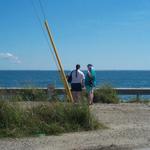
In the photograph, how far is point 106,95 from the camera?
2075 centimetres

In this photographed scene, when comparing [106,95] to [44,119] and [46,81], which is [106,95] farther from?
[46,81]

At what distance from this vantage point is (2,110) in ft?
41.5

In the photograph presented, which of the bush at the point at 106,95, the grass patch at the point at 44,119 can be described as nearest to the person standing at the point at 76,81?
the bush at the point at 106,95

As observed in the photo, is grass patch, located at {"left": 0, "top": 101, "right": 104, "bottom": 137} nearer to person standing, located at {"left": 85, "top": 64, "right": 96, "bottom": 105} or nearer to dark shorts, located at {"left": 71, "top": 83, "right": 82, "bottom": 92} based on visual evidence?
dark shorts, located at {"left": 71, "top": 83, "right": 82, "bottom": 92}

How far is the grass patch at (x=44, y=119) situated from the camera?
12.6m

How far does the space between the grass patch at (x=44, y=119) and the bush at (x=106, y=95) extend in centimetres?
701

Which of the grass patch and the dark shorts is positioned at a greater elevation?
the dark shorts

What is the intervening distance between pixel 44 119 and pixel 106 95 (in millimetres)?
7951

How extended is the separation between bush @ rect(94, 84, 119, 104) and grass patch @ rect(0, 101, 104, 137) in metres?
7.01

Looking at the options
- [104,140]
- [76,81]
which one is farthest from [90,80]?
[104,140]

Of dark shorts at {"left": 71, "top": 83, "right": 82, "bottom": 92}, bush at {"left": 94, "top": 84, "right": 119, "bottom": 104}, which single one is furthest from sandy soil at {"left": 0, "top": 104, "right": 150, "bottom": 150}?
bush at {"left": 94, "top": 84, "right": 119, "bottom": 104}

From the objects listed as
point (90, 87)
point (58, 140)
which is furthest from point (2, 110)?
point (90, 87)

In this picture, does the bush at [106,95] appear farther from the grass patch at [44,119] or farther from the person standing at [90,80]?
the grass patch at [44,119]

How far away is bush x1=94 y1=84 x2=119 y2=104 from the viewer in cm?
2056
